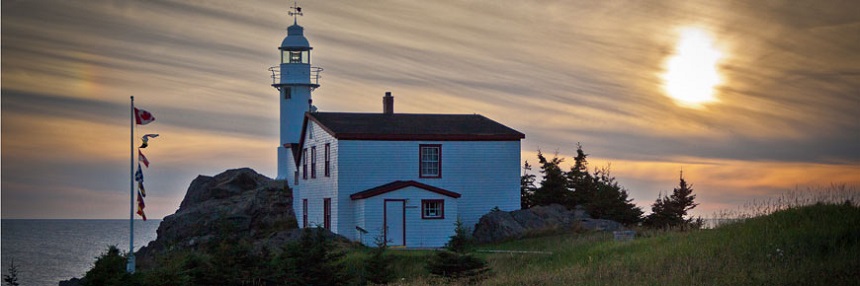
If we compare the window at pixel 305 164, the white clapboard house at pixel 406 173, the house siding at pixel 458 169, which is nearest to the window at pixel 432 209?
the white clapboard house at pixel 406 173

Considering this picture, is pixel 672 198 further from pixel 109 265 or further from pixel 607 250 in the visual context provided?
pixel 109 265

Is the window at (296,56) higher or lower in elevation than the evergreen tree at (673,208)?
higher

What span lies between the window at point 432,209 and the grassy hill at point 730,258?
1224 centimetres

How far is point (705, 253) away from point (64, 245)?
9861cm

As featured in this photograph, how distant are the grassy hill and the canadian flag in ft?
36.5

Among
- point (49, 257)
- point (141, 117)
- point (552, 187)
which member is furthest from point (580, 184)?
point (49, 257)

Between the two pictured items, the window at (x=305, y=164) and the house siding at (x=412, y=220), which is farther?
the window at (x=305, y=164)

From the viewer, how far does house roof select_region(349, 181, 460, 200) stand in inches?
1713

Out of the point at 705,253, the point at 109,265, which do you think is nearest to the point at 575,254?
the point at 705,253

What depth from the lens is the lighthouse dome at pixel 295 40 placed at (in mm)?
56719

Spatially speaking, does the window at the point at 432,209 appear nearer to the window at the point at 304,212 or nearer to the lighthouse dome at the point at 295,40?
the window at the point at 304,212

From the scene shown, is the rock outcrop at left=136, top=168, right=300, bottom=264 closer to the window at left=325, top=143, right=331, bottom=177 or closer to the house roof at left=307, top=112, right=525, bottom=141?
the window at left=325, top=143, right=331, bottom=177

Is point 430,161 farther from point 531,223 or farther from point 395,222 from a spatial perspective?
point 531,223

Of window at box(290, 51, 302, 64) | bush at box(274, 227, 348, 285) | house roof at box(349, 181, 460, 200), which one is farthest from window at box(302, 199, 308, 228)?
bush at box(274, 227, 348, 285)
